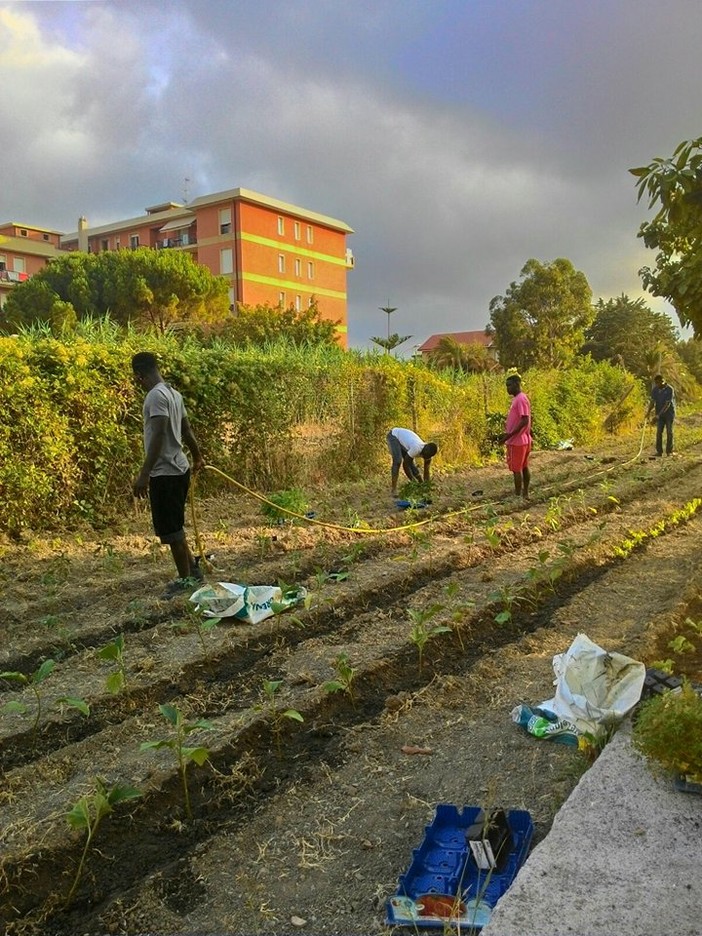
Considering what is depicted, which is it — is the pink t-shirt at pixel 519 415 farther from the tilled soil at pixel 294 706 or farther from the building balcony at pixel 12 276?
the building balcony at pixel 12 276

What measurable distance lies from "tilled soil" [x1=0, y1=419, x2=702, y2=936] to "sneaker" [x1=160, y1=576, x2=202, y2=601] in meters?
0.12

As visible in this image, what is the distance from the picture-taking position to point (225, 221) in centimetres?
4872

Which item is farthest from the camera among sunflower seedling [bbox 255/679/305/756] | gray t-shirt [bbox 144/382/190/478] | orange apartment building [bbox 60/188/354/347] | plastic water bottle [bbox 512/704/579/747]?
orange apartment building [bbox 60/188/354/347]

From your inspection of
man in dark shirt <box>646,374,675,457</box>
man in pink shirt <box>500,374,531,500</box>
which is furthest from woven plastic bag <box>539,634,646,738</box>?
man in dark shirt <box>646,374,675,457</box>

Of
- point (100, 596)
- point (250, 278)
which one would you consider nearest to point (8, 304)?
point (250, 278)

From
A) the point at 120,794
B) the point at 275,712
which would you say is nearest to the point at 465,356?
the point at 275,712

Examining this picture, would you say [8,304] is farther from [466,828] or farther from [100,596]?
[466,828]

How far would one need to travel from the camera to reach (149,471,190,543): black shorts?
5.82 metres

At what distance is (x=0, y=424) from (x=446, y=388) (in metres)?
9.23

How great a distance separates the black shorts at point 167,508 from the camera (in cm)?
582

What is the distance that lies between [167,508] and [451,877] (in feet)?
12.9

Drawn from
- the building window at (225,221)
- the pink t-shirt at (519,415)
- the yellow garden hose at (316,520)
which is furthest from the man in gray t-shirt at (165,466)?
the building window at (225,221)

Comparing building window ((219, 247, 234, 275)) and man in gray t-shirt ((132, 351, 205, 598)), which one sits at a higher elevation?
building window ((219, 247, 234, 275))

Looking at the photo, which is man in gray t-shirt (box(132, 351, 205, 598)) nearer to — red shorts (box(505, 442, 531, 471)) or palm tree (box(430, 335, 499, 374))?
red shorts (box(505, 442, 531, 471))
